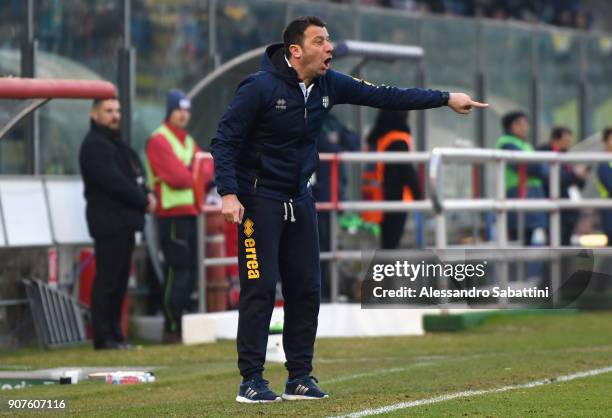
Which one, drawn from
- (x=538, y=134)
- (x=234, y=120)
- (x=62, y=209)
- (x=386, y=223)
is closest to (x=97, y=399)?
(x=234, y=120)

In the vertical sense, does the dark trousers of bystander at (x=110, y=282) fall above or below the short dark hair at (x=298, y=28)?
below

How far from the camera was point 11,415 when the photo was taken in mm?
8836

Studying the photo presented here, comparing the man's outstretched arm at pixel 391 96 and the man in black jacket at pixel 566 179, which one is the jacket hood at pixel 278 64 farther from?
the man in black jacket at pixel 566 179

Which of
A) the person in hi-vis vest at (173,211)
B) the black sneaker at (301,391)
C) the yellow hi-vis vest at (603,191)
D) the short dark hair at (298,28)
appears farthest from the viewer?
the yellow hi-vis vest at (603,191)

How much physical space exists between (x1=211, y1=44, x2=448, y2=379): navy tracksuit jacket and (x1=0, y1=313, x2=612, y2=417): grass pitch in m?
0.41

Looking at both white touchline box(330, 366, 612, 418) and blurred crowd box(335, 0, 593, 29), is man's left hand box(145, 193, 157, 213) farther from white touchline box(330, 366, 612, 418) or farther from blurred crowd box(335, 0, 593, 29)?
blurred crowd box(335, 0, 593, 29)

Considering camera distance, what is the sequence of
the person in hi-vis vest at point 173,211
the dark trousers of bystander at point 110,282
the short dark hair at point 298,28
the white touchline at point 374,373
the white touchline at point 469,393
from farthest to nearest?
1. the person in hi-vis vest at point 173,211
2. the dark trousers of bystander at point 110,282
3. the white touchline at point 374,373
4. the short dark hair at point 298,28
5. the white touchline at point 469,393

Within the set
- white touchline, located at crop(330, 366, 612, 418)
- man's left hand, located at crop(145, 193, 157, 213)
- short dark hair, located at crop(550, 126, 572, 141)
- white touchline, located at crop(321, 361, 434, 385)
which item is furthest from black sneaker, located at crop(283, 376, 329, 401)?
short dark hair, located at crop(550, 126, 572, 141)

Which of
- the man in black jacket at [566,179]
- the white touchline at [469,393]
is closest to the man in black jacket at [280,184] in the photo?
the white touchline at [469,393]

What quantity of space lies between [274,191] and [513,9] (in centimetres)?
1640

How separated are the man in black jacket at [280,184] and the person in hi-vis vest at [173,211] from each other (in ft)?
19.3

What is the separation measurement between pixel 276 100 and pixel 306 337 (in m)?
1.27

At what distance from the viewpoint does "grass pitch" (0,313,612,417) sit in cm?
882

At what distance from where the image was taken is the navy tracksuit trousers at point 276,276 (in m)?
9.27
